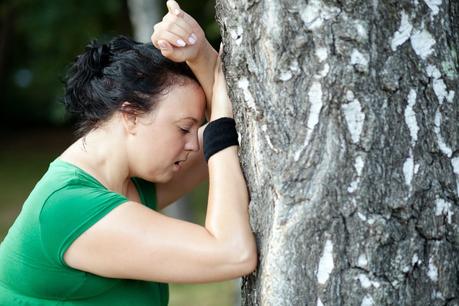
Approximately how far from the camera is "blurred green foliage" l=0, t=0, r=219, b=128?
12.7 meters

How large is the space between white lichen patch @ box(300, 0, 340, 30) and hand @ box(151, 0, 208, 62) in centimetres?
43

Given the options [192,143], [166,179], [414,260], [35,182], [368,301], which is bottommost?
[35,182]

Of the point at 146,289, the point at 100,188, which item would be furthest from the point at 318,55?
the point at 146,289

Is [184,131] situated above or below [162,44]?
below

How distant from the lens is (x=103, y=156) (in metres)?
2.65

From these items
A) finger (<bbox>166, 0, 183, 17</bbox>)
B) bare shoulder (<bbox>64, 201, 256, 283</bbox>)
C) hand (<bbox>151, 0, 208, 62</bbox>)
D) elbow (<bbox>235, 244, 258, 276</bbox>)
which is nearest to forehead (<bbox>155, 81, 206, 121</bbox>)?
hand (<bbox>151, 0, 208, 62</bbox>)

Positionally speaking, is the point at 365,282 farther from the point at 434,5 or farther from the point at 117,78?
the point at 117,78

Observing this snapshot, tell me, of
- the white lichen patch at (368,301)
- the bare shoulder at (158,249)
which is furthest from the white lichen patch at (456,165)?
the bare shoulder at (158,249)

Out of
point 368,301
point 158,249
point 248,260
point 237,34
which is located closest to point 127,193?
point 158,249

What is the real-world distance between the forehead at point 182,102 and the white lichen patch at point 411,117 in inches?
28.5

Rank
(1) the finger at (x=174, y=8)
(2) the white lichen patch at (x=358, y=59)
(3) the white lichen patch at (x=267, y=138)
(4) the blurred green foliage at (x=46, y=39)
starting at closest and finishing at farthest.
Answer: (2) the white lichen patch at (x=358, y=59), (3) the white lichen patch at (x=267, y=138), (1) the finger at (x=174, y=8), (4) the blurred green foliage at (x=46, y=39)

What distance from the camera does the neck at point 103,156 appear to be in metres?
2.63

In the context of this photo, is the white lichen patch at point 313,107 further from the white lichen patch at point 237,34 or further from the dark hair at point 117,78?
the dark hair at point 117,78

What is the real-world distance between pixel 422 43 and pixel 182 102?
79 cm
